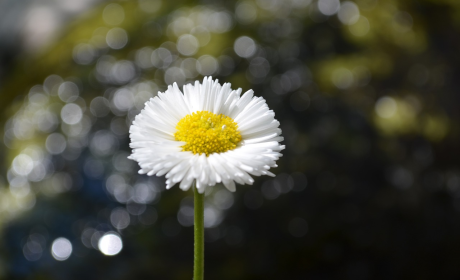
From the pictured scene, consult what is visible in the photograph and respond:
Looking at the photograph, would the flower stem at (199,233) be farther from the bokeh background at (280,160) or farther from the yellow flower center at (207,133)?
the bokeh background at (280,160)

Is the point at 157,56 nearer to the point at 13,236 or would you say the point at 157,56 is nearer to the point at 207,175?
the point at 13,236

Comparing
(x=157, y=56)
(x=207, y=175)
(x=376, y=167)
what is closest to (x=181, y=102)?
(x=207, y=175)

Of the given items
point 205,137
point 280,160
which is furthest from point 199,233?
point 280,160

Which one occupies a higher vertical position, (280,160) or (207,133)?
(280,160)

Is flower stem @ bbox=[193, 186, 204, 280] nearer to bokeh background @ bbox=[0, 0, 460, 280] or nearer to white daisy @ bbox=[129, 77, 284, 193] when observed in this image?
white daisy @ bbox=[129, 77, 284, 193]

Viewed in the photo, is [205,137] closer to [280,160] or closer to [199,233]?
[199,233]

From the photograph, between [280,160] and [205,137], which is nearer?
[205,137]
